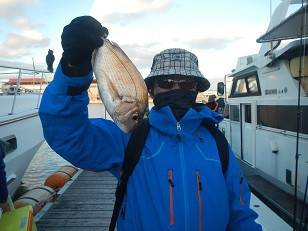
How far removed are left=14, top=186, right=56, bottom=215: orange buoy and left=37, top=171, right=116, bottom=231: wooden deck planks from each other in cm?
16

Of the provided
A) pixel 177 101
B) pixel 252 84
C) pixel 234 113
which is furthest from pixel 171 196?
pixel 234 113

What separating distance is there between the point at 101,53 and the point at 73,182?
21.5ft

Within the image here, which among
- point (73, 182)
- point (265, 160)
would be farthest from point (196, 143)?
point (73, 182)

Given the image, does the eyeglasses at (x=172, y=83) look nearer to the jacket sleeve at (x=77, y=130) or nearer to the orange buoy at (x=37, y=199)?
the jacket sleeve at (x=77, y=130)

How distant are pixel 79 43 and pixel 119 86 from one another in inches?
10.4

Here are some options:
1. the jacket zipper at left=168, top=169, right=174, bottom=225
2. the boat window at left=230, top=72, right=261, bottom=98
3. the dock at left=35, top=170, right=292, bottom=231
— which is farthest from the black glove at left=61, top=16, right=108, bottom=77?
the boat window at left=230, top=72, right=261, bottom=98

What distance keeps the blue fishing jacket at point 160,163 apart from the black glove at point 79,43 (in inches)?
2.7

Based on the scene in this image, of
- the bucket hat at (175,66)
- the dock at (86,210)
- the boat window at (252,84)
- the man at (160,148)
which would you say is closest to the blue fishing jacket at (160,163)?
the man at (160,148)

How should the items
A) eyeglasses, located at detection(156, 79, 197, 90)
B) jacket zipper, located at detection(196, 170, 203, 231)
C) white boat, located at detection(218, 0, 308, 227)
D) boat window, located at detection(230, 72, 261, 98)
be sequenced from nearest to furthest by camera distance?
jacket zipper, located at detection(196, 170, 203, 231) < eyeglasses, located at detection(156, 79, 197, 90) < white boat, located at detection(218, 0, 308, 227) < boat window, located at detection(230, 72, 261, 98)

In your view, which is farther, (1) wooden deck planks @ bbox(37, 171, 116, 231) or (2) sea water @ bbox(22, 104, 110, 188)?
(2) sea water @ bbox(22, 104, 110, 188)

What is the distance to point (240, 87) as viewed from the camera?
878cm

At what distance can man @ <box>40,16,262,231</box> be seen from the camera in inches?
71.2

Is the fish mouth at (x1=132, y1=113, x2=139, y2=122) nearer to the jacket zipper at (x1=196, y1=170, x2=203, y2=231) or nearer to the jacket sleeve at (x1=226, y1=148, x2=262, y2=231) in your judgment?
the jacket zipper at (x1=196, y1=170, x2=203, y2=231)

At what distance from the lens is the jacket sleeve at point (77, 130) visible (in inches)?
71.5
